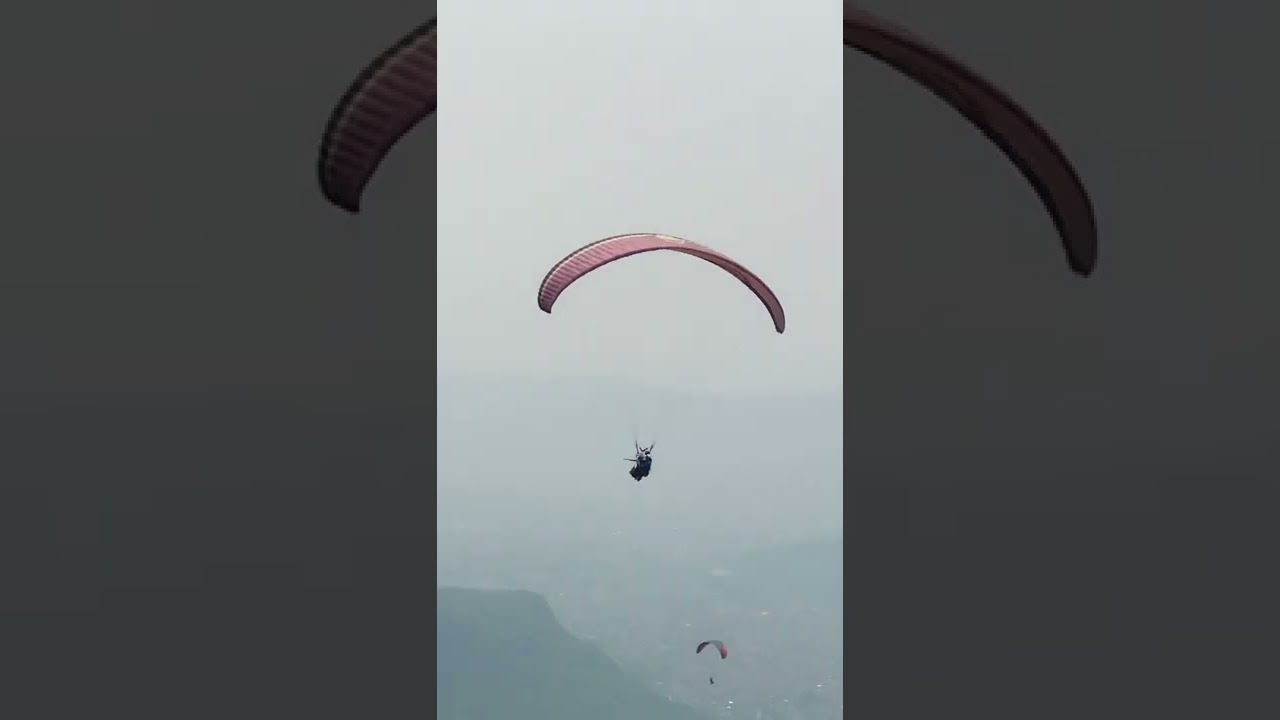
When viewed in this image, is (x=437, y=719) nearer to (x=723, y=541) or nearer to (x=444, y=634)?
(x=444, y=634)
